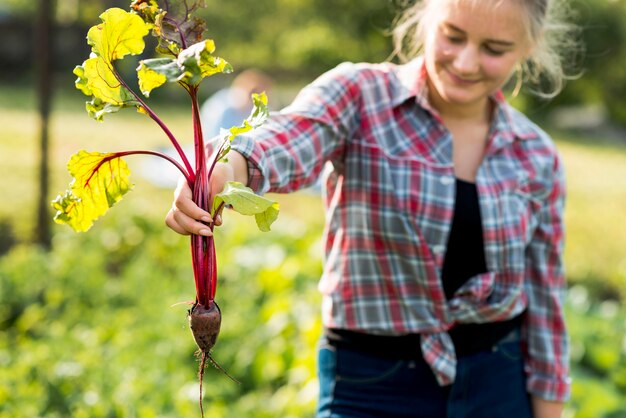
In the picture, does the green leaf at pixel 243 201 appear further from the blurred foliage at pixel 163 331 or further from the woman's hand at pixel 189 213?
the blurred foliage at pixel 163 331

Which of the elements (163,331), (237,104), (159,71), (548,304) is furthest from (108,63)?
(237,104)

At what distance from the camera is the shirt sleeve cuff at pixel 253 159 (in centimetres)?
159

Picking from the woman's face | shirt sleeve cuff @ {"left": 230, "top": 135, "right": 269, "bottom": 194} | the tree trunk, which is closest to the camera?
shirt sleeve cuff @ {"left": 230, "top": 135, "right": 269, "bottom": 194}

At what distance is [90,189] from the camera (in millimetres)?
1381

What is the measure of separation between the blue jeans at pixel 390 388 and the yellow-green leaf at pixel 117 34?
1029mm

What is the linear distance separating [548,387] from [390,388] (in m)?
0.50

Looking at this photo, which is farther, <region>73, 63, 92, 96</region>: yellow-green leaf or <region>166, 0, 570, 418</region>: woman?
<region>166, 0, 570, 418</region>: woman

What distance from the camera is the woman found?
2010 mm

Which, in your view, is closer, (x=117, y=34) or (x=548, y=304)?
(x=117, y=34)

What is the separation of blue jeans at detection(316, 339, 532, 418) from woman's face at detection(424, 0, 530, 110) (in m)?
0.63

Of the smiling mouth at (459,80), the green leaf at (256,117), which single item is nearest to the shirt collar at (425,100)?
the smiling mouth at (459,80)

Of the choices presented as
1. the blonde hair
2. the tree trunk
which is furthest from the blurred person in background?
the blonde hair

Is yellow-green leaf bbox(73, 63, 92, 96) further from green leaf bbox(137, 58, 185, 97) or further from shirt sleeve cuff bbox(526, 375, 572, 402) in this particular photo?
shirt sleeve cuff bbox(526, 375, 572, 402)

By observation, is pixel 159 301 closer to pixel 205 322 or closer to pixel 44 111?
pixel 44 111
